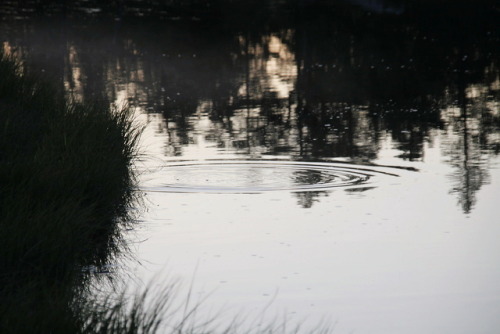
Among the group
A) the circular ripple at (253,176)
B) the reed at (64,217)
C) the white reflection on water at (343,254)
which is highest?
the reed at (64,217)

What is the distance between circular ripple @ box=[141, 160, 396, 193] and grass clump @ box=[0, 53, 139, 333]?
1.84ft

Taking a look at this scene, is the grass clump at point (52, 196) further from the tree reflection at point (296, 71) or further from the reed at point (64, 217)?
the tree reflection at point (296, 71)

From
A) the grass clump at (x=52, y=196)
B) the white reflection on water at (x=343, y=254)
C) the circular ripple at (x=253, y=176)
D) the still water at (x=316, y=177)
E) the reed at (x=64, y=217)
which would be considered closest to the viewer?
the reed at (x=64, y=217)

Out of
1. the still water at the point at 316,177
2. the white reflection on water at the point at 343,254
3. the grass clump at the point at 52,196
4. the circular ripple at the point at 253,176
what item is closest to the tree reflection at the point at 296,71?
the still water at the point at 316,177

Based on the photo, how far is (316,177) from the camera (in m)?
12.4

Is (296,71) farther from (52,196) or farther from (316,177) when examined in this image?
(52,196)

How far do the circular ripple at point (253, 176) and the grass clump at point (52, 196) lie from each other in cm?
56

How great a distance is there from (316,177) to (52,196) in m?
3.92

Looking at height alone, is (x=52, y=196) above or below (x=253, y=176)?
above

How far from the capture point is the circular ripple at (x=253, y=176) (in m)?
11.9

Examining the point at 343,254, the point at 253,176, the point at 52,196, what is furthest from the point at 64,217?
the point at 253,176

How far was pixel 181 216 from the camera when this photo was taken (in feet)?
34.8

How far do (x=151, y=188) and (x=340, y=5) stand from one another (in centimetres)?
2832

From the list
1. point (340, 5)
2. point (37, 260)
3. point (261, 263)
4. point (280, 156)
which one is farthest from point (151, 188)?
point (340, 5)
